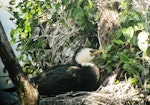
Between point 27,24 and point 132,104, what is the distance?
1169 mm

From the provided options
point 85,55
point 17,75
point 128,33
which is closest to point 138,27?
point 128,33

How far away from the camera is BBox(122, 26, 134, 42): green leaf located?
6.86 ft

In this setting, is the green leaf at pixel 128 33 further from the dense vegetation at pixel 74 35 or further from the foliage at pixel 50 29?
the foliage at pixel 50 29

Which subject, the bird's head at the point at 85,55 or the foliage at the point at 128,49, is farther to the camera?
the bird's head at the point at 85,55

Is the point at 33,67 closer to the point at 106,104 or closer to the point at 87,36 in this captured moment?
the point at 87,36

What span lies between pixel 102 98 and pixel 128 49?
403 mm

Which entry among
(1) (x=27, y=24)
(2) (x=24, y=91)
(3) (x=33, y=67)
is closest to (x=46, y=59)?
(3) (x=33, y=67)

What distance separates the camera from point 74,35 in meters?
2.64

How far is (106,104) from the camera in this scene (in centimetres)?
208

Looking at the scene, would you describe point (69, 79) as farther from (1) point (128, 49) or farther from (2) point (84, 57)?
(1) point (128, 49)

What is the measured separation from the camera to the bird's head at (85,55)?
7.90 ft

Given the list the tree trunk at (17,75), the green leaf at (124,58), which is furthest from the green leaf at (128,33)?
the tree trunk at (17,75)

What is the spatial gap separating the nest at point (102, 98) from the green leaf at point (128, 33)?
34cm

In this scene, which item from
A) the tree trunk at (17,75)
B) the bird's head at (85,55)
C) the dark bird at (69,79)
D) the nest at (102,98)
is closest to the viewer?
the tree trunk at (17,75)
